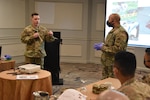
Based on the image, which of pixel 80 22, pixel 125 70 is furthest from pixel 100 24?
pixel 125 70

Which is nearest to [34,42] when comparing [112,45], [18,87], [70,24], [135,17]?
[18,87]

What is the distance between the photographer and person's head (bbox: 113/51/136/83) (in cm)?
196

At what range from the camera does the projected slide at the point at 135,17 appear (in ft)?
18.5

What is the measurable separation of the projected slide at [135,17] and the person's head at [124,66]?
373cm

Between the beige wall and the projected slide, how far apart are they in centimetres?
93

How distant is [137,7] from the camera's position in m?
5.70

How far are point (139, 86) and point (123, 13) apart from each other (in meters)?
4.49

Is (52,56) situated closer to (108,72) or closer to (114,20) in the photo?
(108,72)

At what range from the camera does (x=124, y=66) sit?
6.48 ft

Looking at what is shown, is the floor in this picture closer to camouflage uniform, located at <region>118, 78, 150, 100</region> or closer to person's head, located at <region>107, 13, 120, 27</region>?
person's head, located at <region>107, 13, 120, 27</region>

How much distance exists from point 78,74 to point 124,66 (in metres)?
3.81

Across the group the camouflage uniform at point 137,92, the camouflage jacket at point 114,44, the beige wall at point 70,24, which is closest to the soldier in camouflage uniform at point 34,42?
the camouflage jacket at point 114,44

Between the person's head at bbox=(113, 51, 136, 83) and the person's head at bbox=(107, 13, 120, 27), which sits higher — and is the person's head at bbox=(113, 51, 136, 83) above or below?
below

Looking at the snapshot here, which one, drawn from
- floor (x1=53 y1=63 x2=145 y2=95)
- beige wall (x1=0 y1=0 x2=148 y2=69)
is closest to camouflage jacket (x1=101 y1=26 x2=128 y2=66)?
floor (x1=53 y1=63 x2=145 y2=95)
